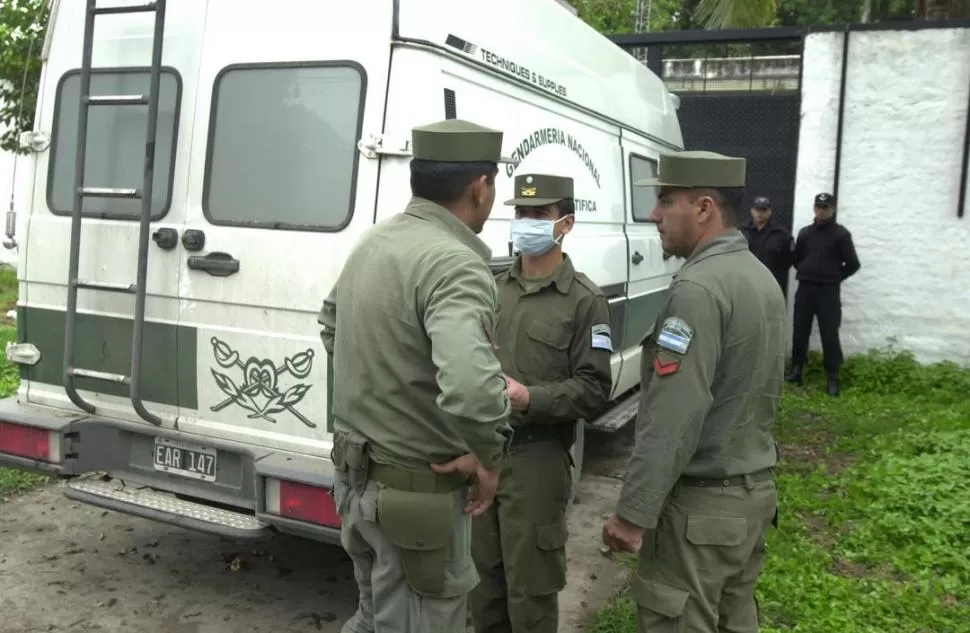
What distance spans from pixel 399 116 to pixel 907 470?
14.3 ft

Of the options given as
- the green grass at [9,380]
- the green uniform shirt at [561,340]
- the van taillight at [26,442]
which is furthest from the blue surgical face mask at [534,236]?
the green grass at [9,380]

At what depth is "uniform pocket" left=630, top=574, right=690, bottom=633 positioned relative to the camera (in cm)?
252

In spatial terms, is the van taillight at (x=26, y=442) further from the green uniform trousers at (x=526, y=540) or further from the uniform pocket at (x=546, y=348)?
the uniform pocket at (x=546, y=348)

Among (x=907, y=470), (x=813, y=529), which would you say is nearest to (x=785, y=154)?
(x=907, y=470)

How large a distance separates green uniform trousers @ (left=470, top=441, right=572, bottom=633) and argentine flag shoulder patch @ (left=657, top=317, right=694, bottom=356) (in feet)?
3.06

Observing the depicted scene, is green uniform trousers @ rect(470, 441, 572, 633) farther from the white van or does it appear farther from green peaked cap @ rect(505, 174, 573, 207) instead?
green peaked cap @ rect(505, 174, 573, 207)

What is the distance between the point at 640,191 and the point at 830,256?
275cm

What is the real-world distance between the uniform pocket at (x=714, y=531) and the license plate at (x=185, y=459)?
209 centimetres

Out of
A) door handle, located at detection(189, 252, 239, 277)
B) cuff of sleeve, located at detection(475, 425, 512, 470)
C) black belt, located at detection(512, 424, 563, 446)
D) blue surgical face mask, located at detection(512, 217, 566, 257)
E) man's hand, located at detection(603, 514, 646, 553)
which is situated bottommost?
man's hand, located at detection(603, 514, 646, 553)

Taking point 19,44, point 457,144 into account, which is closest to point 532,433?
point 457,144

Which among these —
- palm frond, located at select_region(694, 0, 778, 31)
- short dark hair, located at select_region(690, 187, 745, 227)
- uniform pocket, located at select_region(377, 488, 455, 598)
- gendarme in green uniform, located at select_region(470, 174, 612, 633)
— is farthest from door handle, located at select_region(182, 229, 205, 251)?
palm frond, located at select_region(694, 0, 778, 31)

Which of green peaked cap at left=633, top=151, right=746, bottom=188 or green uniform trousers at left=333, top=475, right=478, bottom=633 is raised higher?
green peaked cap at left=633, top=151, right=746, bottom=188

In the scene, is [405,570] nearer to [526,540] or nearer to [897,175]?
[526,540]

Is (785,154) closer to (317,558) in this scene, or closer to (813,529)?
(813,529)
